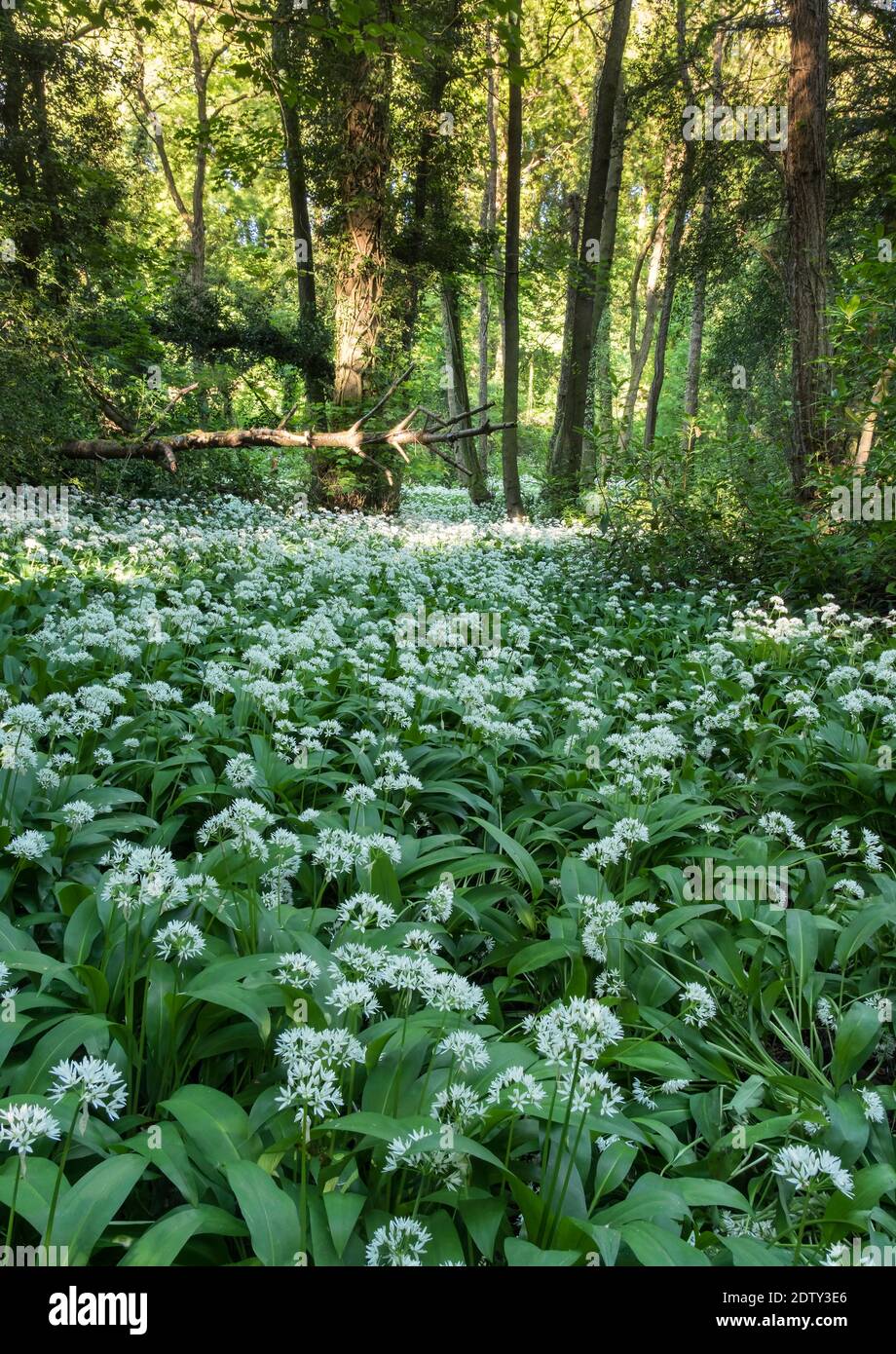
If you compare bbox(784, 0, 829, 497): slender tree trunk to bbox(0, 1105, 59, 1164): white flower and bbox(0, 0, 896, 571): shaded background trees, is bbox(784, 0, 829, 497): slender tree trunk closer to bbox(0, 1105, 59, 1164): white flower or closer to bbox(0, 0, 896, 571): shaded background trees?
bbox(0, 0, 896, 571): shaded background trees

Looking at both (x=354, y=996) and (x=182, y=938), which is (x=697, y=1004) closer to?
(x=354, y=996)

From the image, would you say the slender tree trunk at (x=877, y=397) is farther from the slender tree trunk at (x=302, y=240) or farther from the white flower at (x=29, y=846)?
the slender tree trunk at (x=302, y=240)

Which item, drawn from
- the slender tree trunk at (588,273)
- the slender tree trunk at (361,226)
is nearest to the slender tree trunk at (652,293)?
the slender tree trunk at (588,273)

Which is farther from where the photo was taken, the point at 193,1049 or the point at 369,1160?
the point at 193,1049

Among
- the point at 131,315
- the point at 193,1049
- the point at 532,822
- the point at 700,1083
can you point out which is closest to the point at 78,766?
the point at 193,1049

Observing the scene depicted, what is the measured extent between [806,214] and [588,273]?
267 inches

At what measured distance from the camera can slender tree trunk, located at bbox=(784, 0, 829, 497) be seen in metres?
8.11

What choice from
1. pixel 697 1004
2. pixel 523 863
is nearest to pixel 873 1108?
pixel 697 1004

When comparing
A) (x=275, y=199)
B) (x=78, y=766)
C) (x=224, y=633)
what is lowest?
(x=78, y=766)

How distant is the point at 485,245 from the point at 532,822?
15.0 m

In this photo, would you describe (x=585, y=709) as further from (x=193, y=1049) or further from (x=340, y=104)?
(x=340, y=104)

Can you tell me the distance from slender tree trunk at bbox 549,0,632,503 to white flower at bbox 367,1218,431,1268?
12860mm

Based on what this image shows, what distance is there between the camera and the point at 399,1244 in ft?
4.40

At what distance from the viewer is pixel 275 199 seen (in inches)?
969
